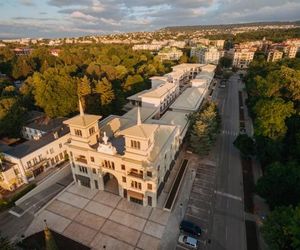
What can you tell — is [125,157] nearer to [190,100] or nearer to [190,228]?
[190,228]

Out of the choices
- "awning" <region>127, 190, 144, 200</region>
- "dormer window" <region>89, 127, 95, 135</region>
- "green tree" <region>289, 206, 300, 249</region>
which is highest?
"dormer window" <region>89, 127, 95, 135</region>

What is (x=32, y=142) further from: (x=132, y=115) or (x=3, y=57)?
(x=3, y=57)

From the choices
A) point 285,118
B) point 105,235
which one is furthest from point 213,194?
point 285,118

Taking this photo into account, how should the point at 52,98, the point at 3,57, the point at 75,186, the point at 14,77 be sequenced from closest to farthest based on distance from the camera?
1. the point at 75,186
2. the point at 52,98
3. the point at 14,77
4. the point at 3,57

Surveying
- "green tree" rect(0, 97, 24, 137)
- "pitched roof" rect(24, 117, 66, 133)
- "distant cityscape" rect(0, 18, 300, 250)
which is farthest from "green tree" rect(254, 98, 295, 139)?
"green tree" rect(0, 97, 24, 137)

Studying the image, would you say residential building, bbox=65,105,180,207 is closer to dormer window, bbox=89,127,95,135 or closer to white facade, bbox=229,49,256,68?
dormer window, bbox=89,127,95,135

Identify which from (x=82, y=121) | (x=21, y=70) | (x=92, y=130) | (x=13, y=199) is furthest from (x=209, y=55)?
(x=13, y=199)
